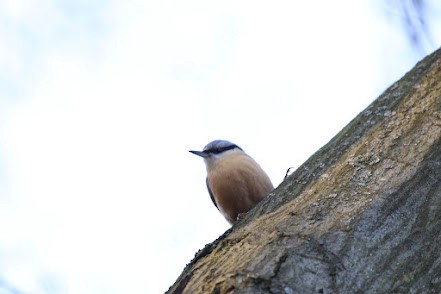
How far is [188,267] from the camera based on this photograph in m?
1.71

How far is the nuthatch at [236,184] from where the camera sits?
14.8 feet

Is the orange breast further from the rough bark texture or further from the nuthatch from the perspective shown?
the rough bark texture

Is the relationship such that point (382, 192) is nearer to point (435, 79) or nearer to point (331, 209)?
point (331, 209)

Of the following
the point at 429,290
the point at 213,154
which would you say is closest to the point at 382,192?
the point at 429,290

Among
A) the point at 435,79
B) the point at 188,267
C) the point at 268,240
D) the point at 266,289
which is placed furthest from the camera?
the point at 435,79

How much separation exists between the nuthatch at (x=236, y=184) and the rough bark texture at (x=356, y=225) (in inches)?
99.8

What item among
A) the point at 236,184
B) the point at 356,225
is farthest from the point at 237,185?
the point at 356,225

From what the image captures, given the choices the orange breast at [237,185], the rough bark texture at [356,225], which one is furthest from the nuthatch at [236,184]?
the rough bark texture at [356,225]

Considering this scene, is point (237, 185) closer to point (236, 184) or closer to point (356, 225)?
point (236, 184)

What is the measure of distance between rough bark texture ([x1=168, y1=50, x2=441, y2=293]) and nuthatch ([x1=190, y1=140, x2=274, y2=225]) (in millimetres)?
2535

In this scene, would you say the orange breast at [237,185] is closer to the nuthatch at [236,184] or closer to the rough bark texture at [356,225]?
the nuthatch at [236,184]

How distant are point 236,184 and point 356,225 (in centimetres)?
298

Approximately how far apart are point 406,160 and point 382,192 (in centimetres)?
13

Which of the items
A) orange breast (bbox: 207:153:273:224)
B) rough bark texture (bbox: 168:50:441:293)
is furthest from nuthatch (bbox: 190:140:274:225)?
rough bark texture (bbox: 168:50:441:293)
